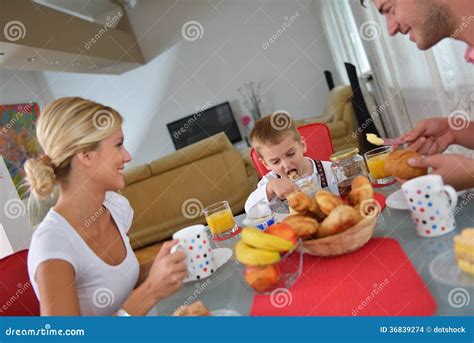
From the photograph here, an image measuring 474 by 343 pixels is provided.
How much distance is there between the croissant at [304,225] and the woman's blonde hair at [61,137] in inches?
7.7

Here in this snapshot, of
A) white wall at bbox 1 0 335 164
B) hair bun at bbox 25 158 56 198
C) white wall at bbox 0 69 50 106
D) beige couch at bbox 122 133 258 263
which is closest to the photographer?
hair bun at bbox 25 158 56 198

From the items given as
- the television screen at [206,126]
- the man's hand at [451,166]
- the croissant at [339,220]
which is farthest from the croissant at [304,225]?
the television screen at [206,126]

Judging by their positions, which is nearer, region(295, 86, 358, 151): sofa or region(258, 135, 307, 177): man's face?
region(258, 135, 307, 177): man's face

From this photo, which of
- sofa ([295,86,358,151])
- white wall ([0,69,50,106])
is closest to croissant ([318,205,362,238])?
sofa ([295,86,358,151])

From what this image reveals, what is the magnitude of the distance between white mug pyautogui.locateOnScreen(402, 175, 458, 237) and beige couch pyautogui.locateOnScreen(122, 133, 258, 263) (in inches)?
20.3

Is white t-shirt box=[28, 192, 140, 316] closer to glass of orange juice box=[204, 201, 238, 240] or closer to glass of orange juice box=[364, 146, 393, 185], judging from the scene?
glass of orange juice box=[204, 201, 238, 240]

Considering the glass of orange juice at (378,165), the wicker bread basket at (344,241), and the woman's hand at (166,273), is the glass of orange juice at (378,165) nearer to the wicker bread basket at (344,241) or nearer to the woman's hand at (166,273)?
the wicker bread basket at (344,241)

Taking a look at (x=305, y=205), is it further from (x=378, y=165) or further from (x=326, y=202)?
(x=378, y=165)

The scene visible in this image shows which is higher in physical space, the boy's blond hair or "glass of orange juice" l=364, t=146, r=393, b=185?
the boy's blond hair

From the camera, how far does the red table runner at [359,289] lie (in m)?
0.24

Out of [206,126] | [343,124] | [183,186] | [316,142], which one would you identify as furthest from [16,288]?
[206,126]

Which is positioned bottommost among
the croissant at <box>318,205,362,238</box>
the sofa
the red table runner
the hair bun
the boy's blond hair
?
the sofa

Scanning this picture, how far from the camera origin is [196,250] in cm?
33

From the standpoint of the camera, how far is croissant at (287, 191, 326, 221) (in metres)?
0.30
